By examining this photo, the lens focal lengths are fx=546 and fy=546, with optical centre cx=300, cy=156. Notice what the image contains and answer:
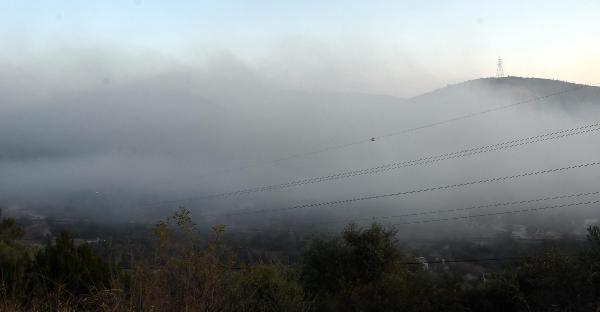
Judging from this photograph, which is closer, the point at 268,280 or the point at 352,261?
the point at 268,280

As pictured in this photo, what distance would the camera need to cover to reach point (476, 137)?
11100cm

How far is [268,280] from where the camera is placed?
21.8 meters

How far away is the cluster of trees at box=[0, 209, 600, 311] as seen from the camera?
738 cm

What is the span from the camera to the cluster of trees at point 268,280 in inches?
291

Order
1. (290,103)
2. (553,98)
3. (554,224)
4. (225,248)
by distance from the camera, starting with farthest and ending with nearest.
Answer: (290,103) → (553,98) → (554,224) → (225,248)

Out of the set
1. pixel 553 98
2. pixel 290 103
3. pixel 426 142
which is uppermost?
pixel 290 103

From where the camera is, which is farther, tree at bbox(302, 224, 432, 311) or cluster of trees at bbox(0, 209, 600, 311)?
tree at bbox(302, 224, 432, 311)

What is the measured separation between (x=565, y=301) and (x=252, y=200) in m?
73.5

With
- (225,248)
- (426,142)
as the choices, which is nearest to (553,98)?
(426,142)

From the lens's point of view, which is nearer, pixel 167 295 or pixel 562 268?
pixel 167 295

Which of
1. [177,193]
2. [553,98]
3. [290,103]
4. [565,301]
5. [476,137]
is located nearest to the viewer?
[565,301]

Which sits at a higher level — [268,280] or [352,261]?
[268,280]

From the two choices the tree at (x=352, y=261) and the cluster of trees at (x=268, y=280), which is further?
the tree at (x=352, y=261)

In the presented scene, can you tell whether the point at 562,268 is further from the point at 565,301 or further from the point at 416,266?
the point at 416,266
